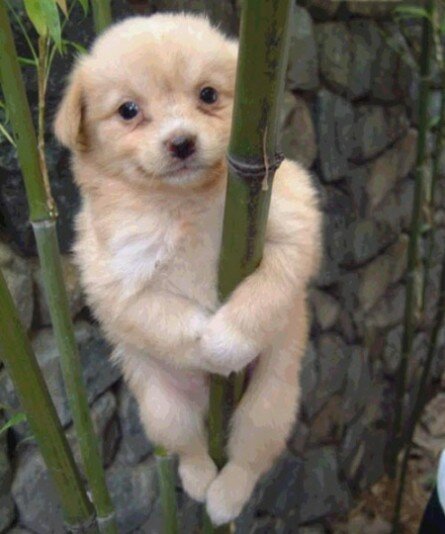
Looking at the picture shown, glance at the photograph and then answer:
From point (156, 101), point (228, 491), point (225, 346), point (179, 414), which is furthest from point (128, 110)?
point (228, 491)

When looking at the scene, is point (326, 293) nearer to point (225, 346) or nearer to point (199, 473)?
point (199, 473)

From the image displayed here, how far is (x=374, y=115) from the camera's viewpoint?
7.54 feet

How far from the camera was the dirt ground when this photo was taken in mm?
2523

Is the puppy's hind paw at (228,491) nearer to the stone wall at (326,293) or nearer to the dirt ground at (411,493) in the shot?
the stone wall at (326,293)

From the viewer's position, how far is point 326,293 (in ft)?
7.64

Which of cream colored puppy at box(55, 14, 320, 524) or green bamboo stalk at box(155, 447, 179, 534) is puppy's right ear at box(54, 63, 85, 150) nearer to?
cream colored puppy at box(55, 14, 320, 524)

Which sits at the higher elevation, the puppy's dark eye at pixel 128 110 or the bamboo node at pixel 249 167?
the bamboo node at pixel 249 167

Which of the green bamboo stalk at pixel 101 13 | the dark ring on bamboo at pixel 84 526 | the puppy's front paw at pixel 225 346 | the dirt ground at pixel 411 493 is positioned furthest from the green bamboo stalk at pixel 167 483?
the dirt ground at pixel 411 493

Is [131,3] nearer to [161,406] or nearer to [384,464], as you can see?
[161,406]

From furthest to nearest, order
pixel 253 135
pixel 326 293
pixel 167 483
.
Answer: pixel 326 293
pixel 167 483
pixel 253 135

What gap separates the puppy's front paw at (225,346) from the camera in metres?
0.76

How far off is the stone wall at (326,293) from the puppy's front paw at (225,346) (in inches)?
28.1

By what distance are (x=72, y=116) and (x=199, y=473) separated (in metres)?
0.48

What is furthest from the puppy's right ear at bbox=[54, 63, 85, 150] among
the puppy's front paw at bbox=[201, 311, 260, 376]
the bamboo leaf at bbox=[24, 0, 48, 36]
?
the puppy's front paw at bbox=[201, 311, 260, 376]
